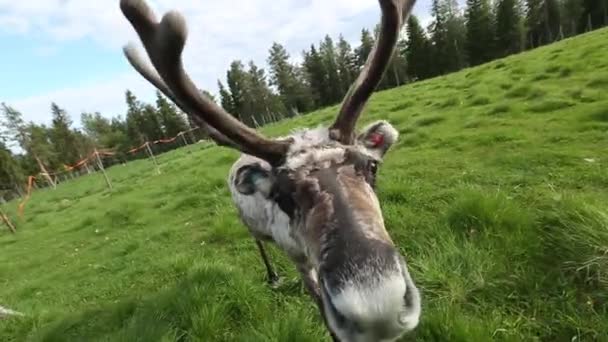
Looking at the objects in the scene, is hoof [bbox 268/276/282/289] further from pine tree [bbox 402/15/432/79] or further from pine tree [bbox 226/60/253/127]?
pine tree [bbox 226/60/253/127]

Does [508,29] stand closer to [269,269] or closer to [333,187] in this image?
[269,269]

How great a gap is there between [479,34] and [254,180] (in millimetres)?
66580

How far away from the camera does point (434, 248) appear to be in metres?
4.86

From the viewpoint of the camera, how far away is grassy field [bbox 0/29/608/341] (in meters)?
3.90

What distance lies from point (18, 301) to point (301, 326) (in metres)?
6.43

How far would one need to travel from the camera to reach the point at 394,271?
2.09 metres

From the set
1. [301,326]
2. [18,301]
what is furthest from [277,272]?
[18,301]

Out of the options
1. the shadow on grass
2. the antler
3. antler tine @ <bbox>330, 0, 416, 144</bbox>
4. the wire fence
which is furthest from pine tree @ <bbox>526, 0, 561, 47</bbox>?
the antler

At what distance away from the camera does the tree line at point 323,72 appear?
6147 cm

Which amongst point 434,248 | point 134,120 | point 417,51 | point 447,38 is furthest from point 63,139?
point 434,248

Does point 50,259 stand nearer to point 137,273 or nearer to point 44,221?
point 137,273

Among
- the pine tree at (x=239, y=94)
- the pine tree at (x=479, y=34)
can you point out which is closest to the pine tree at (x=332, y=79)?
the pine tree at (x=239, y=94)

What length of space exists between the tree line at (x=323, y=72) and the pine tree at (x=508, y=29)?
0.41 ft

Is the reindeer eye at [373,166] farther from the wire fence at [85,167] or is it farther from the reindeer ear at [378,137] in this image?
the wire fence at [85,167]
